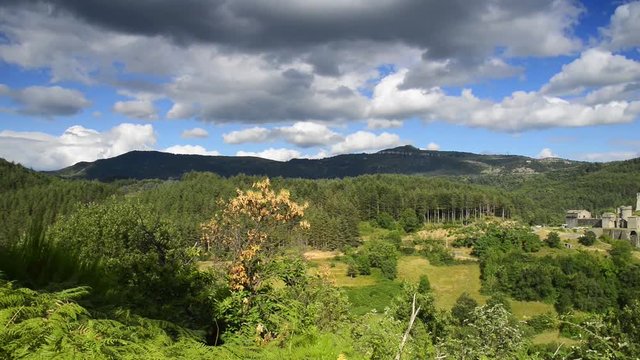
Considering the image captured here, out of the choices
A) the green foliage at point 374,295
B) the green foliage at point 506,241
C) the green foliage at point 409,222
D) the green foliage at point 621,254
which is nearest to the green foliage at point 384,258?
the green foliage at point 374,295

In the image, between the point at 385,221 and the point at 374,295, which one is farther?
the point at 385,221

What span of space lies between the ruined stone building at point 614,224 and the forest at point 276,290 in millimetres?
10845

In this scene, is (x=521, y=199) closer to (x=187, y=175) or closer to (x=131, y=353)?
(x=187, y=175)

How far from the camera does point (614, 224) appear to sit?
392 feet

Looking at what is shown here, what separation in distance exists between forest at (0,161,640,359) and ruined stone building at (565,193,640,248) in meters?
10.8

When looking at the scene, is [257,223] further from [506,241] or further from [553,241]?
[553,241]

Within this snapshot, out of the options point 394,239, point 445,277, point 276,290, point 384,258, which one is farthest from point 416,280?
point 276,290

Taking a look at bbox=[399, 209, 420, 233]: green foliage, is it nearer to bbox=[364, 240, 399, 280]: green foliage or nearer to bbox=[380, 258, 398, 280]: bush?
bbox=[364, 240, 399, 280]: green foliage

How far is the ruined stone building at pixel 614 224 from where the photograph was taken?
109 metres

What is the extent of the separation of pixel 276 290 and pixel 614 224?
134 meters

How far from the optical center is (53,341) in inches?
93.4

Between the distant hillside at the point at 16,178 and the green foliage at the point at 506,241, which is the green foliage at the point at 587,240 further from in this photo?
the distant hillside at the point at 16,178

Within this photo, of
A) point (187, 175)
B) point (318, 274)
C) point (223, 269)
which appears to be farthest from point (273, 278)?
point (187, 175)

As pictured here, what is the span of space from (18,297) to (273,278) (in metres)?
8.20
